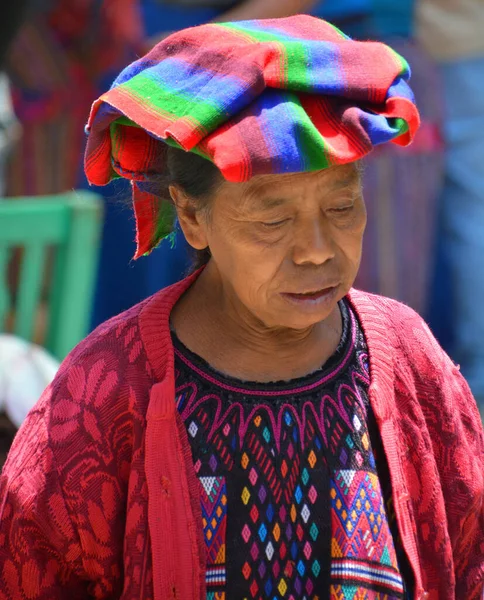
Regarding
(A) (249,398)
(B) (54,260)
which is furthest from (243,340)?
(B) (54,260)

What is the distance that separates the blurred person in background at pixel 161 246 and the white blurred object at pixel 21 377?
0.94 m

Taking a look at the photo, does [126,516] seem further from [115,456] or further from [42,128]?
[42,128]

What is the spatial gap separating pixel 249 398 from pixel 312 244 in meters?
0.32

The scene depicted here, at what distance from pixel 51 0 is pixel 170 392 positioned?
3143 millimetres

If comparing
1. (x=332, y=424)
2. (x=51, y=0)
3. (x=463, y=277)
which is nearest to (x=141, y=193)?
(x=332, y=424)

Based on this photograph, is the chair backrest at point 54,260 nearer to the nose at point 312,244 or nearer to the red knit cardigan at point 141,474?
the red knit cardigan at point 141,474

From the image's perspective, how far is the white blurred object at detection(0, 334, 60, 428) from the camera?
9.68 ft

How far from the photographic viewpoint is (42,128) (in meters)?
4.79

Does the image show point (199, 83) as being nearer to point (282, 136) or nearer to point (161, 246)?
point (282, 136)

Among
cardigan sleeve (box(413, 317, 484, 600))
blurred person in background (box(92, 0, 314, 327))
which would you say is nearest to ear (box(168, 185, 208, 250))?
cardigan sleeve (box(413, 317, 484, 600))

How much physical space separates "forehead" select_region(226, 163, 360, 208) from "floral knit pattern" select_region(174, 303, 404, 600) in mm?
344

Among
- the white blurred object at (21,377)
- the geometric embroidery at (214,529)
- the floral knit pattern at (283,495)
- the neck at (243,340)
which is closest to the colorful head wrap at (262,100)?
the neck at (243,340)

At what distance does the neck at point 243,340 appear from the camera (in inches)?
78.7

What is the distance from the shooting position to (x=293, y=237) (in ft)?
6.00
